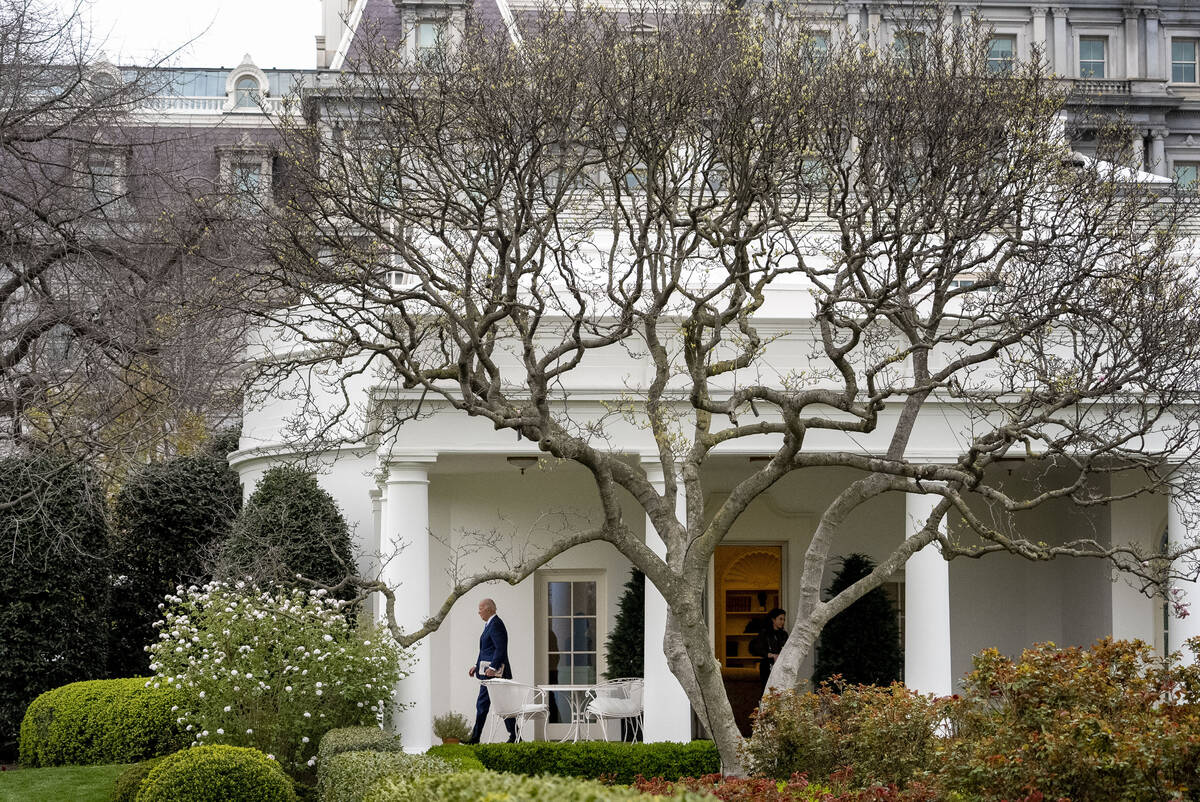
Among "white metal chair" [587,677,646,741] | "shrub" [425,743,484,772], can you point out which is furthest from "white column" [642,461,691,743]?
"shrub" [425,743,484,772]

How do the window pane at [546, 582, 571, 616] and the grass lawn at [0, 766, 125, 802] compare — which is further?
the window pane at [546, 582, 571, 616]

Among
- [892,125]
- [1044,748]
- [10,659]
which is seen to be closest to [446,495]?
[10,659]

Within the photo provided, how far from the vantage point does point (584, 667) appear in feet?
67.6

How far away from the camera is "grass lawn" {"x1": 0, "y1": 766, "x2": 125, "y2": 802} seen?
15.0m

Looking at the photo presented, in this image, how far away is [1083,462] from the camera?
47.0 ft

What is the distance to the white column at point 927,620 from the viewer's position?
52.8 ft

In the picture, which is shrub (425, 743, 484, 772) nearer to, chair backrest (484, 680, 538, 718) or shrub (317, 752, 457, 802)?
chair backrest (484, 680, 538, 718)

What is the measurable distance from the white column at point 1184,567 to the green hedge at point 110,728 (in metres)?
13.0

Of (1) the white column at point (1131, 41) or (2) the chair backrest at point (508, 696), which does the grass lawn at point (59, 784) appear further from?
(1) the white column at point (1131, 41)

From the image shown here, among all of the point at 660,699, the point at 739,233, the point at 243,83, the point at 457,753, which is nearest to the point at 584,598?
the point at 660,699

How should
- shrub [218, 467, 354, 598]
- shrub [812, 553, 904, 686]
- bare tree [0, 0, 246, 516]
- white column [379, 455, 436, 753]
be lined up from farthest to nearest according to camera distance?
shrub [812, 553, 904, 686], shrub [218, 467, 354, 598], white column [379, 455, 436, 753], bare tree [0, 0, 246, 516]

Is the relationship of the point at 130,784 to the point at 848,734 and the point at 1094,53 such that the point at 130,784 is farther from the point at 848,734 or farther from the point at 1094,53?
the point at 1094,53

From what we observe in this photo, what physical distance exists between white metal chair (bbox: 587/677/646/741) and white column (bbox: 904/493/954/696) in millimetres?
3485

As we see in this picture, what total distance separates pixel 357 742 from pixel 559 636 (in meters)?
7.89
